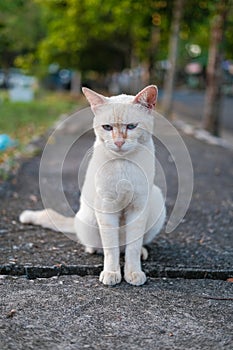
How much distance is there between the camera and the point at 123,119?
3422 mm

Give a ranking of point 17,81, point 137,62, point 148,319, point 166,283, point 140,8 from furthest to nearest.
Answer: point 17,81, point 137,62, point 140,8, point 166,283, point 148,319

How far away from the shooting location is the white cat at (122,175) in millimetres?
3463

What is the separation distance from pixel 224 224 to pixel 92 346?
289cm

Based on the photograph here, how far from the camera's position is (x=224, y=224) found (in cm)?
542

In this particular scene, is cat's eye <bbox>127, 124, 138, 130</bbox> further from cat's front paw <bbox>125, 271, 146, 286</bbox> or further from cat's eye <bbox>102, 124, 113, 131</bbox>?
cat's front paw <bbox>125, 271, 146, 286</bbox>

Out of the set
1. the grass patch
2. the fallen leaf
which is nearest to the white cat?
the fallen leaf

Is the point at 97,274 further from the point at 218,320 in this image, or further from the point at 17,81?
the point at 17,81

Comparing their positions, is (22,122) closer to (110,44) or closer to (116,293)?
(116,293)

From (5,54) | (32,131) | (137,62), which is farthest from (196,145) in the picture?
(5,54)

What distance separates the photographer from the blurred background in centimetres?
1273

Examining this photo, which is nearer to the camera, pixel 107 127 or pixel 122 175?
pixel 107 127

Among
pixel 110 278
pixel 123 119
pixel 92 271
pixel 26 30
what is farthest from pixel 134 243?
pixel 26 30

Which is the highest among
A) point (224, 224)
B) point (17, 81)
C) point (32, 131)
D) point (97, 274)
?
point (97, 274)

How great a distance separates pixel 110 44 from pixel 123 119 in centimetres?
2375
